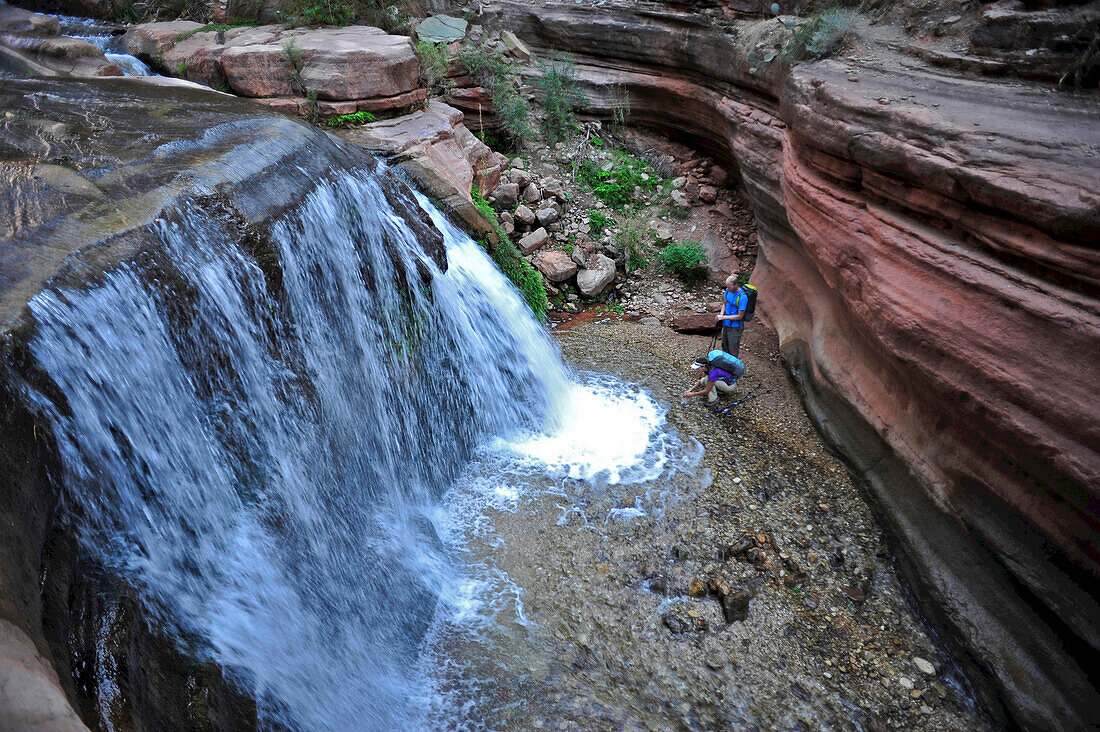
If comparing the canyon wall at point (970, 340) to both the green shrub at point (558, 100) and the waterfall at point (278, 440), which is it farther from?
the green shrub at point (558, 100)

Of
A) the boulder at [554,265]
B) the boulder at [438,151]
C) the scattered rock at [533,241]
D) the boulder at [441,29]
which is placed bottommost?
the boulder at [554,265]

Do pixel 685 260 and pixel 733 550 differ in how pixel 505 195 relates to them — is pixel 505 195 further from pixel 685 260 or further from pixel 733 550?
pixel 733 550

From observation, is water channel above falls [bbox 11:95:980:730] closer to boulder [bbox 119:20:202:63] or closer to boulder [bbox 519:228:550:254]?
boulder [bbox 119:20:202:63]

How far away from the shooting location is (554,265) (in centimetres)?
857

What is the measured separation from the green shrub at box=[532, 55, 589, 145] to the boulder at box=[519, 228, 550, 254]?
3.02 m

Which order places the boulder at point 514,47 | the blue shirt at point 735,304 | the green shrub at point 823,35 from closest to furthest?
the blue shirt at point 735,304
the green shrub at point 823,35
the boulder at point 514,47

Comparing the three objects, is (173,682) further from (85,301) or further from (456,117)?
(456,117)

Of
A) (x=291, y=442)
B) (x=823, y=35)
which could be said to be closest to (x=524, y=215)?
(x=823, y=35)

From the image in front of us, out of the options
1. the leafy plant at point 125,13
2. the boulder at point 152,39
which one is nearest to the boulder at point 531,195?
the boulder at point 152,39

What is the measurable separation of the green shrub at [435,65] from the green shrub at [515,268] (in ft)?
7.56

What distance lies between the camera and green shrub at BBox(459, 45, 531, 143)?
33.6 ft

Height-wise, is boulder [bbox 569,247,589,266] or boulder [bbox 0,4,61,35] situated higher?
boulder [bbox 0,4,61,35]

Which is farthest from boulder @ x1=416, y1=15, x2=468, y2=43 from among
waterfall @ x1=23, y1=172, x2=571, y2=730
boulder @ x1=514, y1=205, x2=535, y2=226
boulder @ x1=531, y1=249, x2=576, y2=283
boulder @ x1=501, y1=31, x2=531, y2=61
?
waterfall @ x1=23, y1=172, x2=571, y2=730

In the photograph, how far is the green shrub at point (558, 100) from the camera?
1102cm
